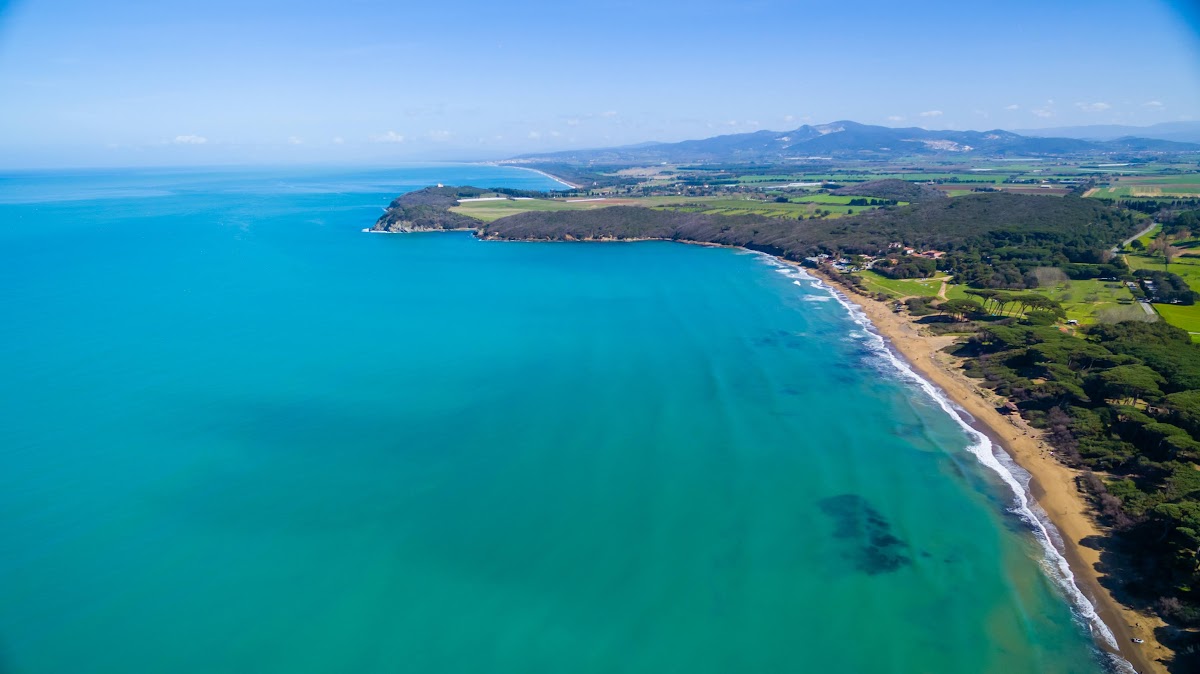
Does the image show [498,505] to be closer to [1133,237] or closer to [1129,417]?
[1129,417]

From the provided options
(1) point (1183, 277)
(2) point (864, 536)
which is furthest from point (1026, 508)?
(1) point (1183, 277)

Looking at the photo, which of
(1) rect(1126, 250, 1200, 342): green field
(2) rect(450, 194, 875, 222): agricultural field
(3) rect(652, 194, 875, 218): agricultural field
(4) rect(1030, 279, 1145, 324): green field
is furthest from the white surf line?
(2) rect(450, 194, 875, 222): agricultural field

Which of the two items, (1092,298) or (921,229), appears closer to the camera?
(1092,298)

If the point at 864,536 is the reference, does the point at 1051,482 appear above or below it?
above

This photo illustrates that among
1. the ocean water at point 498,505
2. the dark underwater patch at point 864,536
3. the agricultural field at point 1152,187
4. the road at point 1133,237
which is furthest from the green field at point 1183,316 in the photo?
the agricultural field at point 1152,187

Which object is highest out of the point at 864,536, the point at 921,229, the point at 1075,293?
the point at 921,229

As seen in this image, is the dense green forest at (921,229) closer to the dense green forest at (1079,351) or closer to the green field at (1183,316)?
the dense green forest at (1079,351)

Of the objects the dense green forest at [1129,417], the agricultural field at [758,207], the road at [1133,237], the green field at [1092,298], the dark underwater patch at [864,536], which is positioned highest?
the agricultural field at [758,207]
